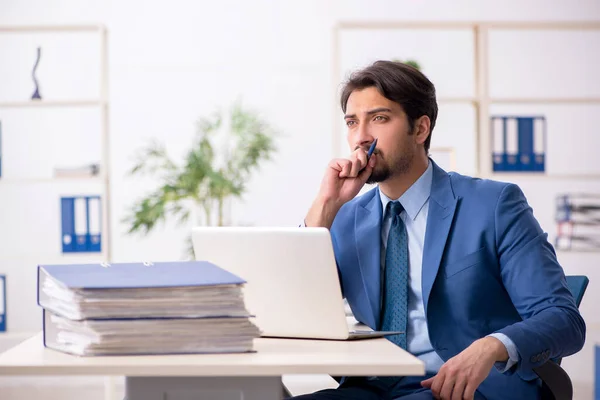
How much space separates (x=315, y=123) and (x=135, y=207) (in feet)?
4.22

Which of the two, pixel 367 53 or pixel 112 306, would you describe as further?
pixel 367 53

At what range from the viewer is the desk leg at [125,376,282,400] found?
1270 millimetres

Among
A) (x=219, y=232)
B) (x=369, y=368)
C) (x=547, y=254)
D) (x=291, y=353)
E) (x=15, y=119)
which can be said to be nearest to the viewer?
(x=369, y=368)

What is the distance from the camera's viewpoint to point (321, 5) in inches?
206

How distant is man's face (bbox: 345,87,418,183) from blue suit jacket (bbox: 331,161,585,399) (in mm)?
124

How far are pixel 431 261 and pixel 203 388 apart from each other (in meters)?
0.74

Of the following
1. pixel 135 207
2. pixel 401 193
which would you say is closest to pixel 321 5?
pixel 135 207

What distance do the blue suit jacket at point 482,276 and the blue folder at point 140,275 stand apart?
605 millimetres

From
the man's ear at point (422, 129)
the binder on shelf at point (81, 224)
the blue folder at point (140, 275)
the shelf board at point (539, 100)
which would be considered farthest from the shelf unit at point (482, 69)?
the blue folder at point (140, 275)

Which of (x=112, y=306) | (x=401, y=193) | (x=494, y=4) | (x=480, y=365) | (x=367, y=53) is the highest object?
(x=494, y=4)

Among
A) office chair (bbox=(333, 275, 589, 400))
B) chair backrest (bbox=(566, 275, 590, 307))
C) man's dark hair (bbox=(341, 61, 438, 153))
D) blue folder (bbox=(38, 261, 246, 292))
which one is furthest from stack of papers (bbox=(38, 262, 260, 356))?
chair backrest (bbox=(566, 275, 590, 307))

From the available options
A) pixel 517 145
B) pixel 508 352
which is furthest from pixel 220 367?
pixel 517 145

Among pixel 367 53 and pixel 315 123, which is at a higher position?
pixel 367 53

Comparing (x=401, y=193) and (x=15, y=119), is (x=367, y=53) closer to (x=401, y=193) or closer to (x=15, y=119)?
(x=15, y=119)
